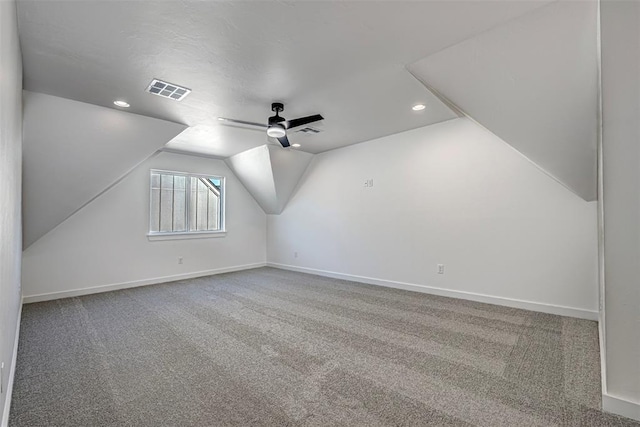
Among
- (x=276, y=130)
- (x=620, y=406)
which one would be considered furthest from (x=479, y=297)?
(x=276, y=130)

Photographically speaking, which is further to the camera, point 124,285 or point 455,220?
point 124,285

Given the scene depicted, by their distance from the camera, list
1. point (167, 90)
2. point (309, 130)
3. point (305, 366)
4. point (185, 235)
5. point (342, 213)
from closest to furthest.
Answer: point (305, 366), point (167, 90), point (309, 130), point (342, 213), point (185, 235)

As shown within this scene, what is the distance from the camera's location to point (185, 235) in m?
5.75

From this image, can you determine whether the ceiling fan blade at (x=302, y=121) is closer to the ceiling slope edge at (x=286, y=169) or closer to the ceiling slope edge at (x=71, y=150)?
the ceiling slope edge at (x=71, y=150)

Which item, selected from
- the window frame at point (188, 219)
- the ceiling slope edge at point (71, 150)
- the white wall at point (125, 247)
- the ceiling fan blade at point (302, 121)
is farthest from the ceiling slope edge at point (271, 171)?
the ceiling fan blade at point (302, 121)

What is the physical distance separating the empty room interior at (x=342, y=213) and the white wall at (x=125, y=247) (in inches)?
1.4

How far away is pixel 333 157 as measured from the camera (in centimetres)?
579

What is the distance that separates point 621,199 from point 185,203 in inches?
246

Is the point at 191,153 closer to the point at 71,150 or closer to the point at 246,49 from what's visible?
the point at 71,150

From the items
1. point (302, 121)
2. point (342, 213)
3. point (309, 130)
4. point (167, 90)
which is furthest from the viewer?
point (342, 213)

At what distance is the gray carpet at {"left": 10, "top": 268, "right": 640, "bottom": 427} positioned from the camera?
1744mm

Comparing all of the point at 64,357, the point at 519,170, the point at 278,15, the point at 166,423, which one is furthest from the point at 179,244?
the point at 519,170

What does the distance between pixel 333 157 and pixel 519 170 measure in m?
3.15

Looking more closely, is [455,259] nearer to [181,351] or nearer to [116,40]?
[181,351]
